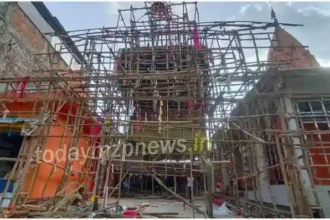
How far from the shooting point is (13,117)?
22.4ft

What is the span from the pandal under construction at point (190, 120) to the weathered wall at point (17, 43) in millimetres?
934

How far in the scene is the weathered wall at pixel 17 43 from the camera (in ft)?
27.7

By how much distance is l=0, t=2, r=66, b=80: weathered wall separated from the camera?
8.45 m

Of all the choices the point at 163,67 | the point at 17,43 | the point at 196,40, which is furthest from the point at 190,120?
the point at 17,43

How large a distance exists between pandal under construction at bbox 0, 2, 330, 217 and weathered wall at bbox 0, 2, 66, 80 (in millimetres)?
934

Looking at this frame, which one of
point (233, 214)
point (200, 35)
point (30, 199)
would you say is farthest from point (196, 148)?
point (30, 199)

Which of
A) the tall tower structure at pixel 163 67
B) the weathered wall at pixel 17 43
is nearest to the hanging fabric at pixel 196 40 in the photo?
the tall tower structure at pixel 163 67

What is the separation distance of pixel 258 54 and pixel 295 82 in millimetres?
1321

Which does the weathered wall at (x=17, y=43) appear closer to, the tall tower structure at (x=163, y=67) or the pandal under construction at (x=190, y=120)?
the pandal under construction at (x=190, y=120)

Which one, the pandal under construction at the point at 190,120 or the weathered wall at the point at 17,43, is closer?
the pandal under construction at the point at 190,120

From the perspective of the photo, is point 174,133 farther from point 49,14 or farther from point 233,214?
point 49,14

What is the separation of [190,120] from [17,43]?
306 inches

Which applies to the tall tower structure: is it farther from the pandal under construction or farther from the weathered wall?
the weathered wall

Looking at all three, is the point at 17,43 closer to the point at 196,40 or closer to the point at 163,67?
the point at 163,67
